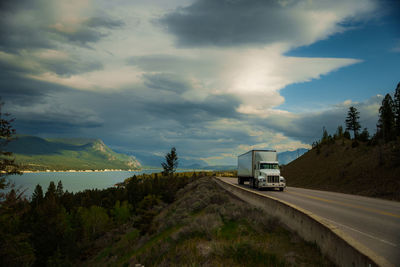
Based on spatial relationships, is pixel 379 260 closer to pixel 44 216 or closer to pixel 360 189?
pixel 360 189

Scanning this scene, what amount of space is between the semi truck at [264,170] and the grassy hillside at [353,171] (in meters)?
9.56

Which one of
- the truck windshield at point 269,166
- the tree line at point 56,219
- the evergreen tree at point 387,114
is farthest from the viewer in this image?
the evergreen tree at point 387,114

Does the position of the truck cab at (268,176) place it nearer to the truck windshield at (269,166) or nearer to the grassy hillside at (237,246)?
the truck windshield at (269,166)

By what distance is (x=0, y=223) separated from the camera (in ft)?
115

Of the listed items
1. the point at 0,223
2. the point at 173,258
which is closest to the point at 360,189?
the point at 173,258

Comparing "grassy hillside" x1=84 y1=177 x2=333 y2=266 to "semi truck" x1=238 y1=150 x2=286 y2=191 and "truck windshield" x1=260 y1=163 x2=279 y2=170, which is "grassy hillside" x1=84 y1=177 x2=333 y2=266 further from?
"truck windshield" x1=260 y1=163 x2=279 y2=170

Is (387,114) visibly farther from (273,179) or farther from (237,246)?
(237,246)

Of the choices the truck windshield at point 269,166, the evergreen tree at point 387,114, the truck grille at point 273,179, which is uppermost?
the evergreen tree at point 387,114

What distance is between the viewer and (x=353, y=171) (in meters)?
38.0

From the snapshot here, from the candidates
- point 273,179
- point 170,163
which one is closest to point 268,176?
point 273,179

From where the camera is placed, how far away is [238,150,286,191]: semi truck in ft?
91.6

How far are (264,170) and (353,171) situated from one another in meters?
17.3

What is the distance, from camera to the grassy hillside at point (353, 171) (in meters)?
28.6

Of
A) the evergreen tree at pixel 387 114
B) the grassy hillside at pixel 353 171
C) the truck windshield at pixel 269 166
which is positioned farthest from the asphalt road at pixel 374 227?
the evergreen tree at pixel 387 114
